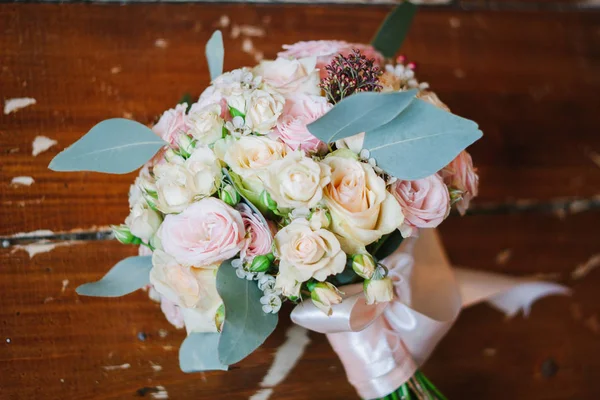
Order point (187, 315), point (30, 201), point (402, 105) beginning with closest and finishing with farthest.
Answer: point (402, 105)
point (187, 315)
point (30, 201)

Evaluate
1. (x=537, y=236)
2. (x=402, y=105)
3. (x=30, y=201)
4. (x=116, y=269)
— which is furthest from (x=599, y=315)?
(x=30, y=201)

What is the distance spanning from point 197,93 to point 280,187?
0.40 metres

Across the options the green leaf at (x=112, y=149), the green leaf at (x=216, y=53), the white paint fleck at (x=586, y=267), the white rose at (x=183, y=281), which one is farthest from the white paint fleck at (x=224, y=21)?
the white paint fleck at (x=586, y=267)

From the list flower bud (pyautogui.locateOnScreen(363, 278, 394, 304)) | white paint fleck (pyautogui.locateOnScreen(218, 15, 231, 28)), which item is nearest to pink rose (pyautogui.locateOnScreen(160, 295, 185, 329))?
flower bud (pyautogui.locateOnScreen(363, 278, 394, 304))

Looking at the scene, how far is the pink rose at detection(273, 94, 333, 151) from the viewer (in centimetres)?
58

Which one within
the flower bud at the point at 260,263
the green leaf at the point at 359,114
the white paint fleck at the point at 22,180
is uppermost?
the green leaf at the point at 359,114

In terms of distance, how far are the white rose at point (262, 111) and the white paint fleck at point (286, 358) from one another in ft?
1.14

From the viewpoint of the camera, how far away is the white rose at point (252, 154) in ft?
1.84

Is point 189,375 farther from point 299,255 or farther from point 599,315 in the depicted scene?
point 599,315

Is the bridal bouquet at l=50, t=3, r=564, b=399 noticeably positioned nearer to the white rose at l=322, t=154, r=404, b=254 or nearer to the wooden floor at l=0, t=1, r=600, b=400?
Result: the white rose at l=322, t=154, r=404, b=254

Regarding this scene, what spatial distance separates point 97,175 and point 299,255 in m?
0.40

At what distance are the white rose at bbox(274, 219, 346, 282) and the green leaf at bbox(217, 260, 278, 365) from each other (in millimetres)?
51

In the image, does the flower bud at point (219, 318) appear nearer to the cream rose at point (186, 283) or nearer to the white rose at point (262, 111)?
the cream rose at point (186, 283)

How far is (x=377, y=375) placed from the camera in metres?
0.73
